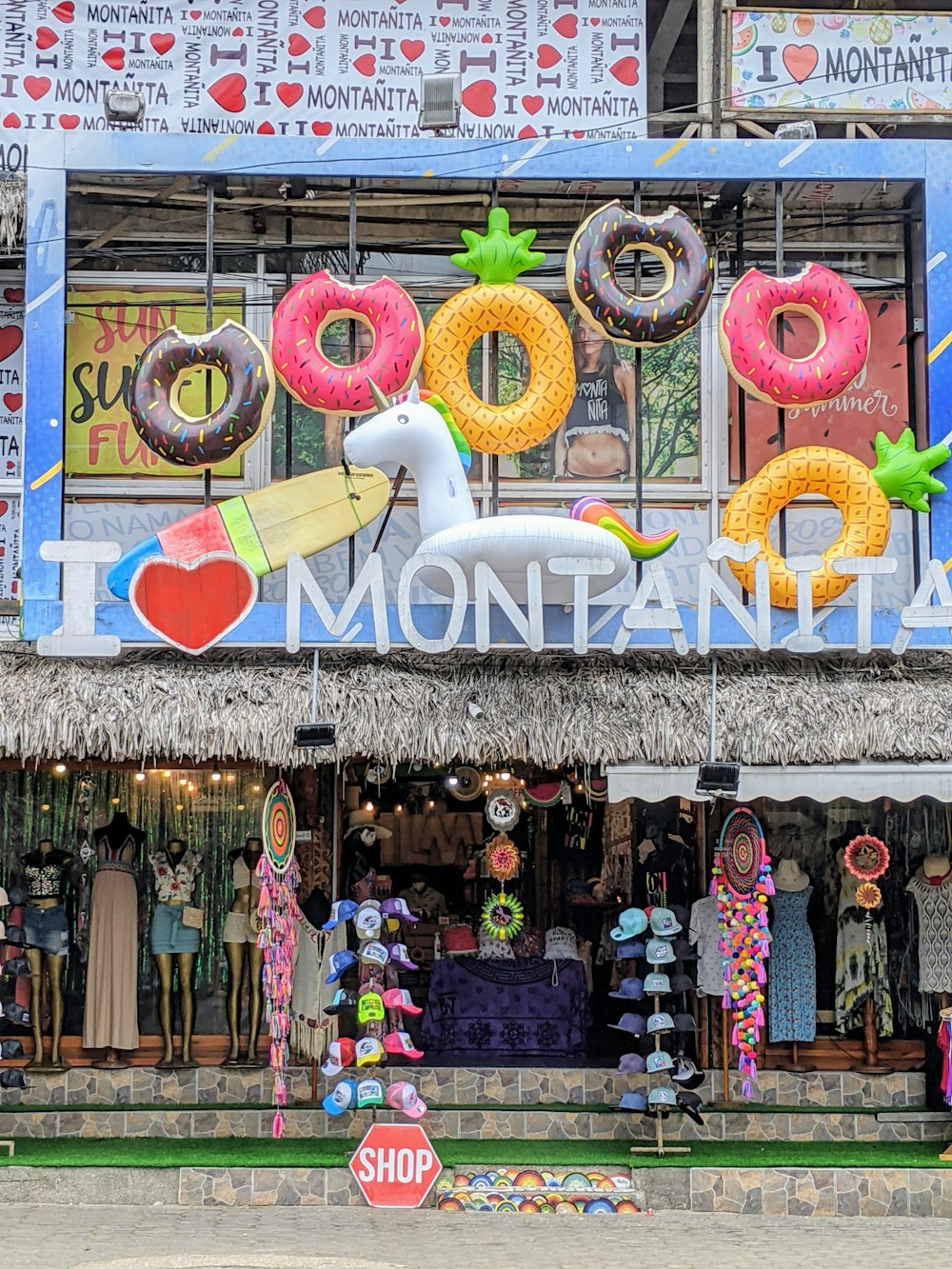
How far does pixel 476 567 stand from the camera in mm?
8875

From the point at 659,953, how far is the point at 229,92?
21.3 ft

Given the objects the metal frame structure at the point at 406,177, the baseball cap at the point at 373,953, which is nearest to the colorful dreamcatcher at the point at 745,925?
the metal frame structure at the point at 406,177

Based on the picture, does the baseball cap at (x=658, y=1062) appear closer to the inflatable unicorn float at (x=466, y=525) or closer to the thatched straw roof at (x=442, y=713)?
the thatched straw roof at (x=442, y=713)

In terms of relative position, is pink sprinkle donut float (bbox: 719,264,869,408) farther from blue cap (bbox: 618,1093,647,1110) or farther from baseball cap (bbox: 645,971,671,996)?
blue cap (bbox: 618,1093,647,1110)

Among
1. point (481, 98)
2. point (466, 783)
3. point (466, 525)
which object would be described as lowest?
point (466, 783)

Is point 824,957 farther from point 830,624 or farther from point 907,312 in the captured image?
point 907,312

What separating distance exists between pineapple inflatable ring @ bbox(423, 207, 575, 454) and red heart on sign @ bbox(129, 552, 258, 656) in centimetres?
167

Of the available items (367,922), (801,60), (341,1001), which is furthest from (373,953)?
(801,60)

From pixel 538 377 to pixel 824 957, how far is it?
451 cm

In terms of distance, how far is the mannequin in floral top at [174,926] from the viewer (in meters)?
10.9

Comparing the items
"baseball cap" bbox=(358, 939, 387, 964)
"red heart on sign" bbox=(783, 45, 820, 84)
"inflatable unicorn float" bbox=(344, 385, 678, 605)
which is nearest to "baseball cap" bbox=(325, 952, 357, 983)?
"baseball cap" bbox=(358, 939, 387, 964)

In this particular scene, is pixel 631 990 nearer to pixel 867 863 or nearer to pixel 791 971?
pixel 791 971

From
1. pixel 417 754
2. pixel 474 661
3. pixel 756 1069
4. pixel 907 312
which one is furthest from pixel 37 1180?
pixel 907 312

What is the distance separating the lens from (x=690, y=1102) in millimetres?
9758
